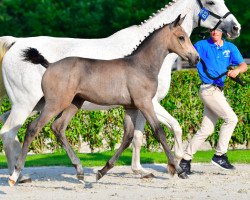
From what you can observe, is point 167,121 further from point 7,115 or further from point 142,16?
point 142,16

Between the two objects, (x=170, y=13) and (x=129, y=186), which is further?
(x=170, y=13)

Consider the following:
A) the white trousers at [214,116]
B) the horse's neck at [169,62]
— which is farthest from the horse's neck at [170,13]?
the white trousers at [214,116]

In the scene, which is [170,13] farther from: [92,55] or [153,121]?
[153,121]

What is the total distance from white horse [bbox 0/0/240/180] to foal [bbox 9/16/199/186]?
0.87 m

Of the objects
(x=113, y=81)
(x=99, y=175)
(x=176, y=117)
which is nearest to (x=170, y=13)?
(x=113, y=81)

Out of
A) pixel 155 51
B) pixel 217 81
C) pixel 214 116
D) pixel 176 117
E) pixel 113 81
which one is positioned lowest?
pixel 176 117

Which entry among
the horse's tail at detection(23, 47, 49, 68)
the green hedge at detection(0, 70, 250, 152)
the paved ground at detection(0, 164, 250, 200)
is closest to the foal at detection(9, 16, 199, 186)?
the horse's tail at detection(23, 47, 49, 68)

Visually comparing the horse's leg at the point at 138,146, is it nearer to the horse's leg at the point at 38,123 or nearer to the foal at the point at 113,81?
the foal at the point at 113,81

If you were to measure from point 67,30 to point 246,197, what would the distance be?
15817 millimetres

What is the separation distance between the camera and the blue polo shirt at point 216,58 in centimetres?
1088

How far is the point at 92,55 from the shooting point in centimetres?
1068

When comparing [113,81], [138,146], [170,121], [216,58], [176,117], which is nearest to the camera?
[113,81]

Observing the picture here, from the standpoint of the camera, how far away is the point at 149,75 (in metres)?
9.56

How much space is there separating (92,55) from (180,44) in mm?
1481
